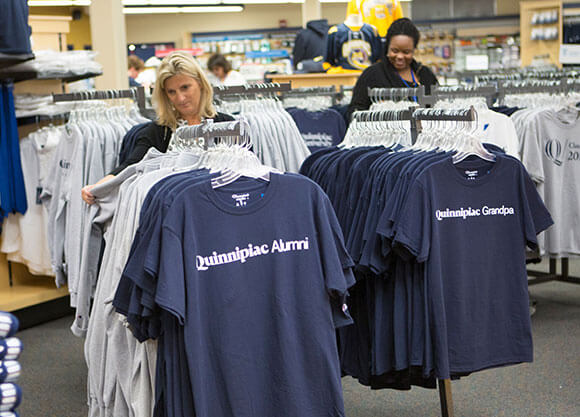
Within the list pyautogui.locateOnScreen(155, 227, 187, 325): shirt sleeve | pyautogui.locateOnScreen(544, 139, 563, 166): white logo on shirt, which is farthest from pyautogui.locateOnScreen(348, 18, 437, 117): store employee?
pyautogui.locateOnScreen(155, 227, 187, 325): shirt sleeve

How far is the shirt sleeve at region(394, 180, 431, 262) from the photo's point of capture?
8.43 feet

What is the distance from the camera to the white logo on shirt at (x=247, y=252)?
207 cm

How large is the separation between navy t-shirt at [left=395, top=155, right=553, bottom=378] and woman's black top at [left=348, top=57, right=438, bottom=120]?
6.80ft

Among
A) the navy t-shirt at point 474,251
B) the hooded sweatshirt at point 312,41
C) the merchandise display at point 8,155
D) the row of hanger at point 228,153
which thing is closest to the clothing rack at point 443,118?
the navy t-shirt at point 474,251

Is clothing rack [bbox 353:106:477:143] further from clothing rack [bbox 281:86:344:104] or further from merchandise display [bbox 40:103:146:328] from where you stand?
clothing rack [bbox 281:86:344:104]

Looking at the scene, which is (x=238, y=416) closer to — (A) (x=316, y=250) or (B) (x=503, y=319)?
(A) (x=316, y=250)

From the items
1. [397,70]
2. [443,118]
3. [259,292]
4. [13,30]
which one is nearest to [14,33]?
[13,30]

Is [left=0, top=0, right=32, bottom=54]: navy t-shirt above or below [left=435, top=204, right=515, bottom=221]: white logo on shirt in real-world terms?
above

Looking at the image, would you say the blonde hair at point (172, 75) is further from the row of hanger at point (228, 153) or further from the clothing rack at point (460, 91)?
the clothing rack at point (460, 91)

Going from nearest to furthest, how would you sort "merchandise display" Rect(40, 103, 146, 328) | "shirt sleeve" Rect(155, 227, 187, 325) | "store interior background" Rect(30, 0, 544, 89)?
"shirt sleeve" Rect(155, 227, 187, 325), "merchandise display" Rect(40, 103, 146, 328), "store interior background" Rect(30, 0, 544, 89)

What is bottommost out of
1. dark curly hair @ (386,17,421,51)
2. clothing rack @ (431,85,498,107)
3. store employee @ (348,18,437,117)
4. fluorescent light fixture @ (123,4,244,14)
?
clothing rack @ (431,85,498,107)

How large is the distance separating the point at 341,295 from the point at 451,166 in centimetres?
74

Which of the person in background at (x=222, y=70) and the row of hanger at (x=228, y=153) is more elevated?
the person in background at (x=222, y=70)

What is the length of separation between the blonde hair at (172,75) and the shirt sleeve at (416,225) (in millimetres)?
1194
